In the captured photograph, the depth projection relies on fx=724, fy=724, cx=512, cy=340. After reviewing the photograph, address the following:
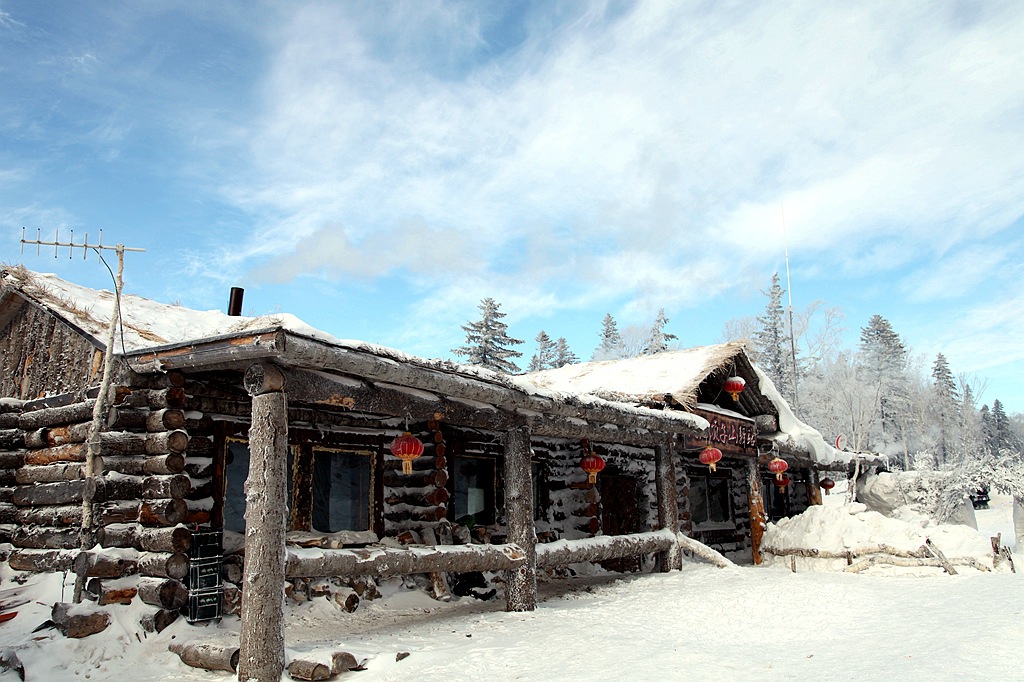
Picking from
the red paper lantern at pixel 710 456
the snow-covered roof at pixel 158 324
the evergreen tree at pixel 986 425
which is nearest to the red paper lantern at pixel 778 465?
the red paper lantern at pixel 710 456

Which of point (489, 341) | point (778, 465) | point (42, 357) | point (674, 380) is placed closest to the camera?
point (42, 357)

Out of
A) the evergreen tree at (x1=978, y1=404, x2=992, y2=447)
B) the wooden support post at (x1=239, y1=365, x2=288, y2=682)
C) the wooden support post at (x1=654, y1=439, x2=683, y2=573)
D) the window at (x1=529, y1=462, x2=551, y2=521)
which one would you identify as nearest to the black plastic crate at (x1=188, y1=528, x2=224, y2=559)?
the wooden support post at (x1=239, y1=365, x2=288, y2=682)

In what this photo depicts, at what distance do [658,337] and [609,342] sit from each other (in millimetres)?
7317

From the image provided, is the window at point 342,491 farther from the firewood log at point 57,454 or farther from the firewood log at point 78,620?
the firewood log at point 78,620

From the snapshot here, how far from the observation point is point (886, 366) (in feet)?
166

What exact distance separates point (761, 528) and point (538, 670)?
10.7 meters

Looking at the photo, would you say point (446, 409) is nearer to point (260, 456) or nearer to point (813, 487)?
point (260, 456)

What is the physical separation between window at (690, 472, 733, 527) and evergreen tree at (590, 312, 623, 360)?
32506mm

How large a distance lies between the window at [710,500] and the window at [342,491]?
369 inches

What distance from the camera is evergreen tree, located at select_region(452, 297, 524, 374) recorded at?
3466cm

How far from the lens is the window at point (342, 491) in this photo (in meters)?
10.1

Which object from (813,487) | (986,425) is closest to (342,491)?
(813,487)

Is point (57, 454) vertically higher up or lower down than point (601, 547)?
higher up

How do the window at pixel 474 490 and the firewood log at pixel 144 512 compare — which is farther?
the window at pixel 474 490
